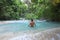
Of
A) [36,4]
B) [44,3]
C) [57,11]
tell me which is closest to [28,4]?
[36,4]

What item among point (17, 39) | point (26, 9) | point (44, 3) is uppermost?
point (17, 39)

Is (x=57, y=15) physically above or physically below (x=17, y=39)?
below

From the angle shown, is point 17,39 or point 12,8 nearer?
point 17,39

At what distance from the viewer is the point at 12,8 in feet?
79.2

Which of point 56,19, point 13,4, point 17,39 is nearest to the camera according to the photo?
point 17,39

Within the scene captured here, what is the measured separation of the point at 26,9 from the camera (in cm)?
Answer: 2742

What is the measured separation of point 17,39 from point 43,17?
13.2 meters

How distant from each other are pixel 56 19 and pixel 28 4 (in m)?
9.48

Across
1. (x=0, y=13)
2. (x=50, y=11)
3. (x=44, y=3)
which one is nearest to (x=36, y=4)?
(x=44, y=3)

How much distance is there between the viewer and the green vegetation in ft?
69.7

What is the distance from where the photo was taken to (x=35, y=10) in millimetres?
25625

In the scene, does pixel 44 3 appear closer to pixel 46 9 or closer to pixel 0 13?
pixel 46 9

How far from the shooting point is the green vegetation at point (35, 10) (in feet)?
69.7

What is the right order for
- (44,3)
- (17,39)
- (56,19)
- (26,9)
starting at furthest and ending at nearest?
1. (26,9)
2. (44,3)
3. (56,19)
4. (17,39)
